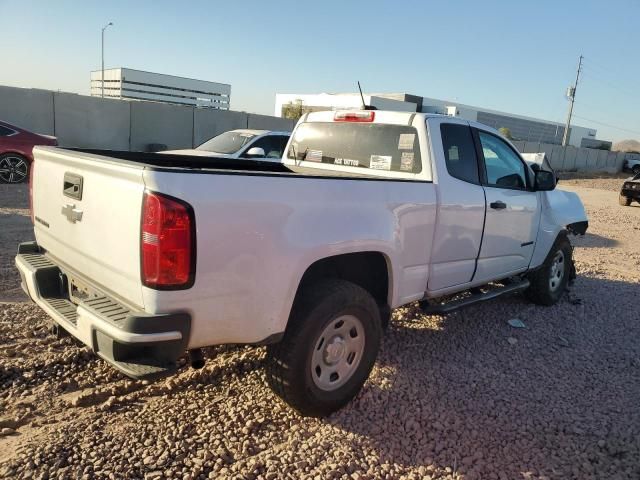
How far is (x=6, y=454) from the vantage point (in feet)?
9.07

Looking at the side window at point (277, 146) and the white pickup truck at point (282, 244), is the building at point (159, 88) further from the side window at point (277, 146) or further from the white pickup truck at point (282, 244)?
the white pickup truck at point (282, 244)

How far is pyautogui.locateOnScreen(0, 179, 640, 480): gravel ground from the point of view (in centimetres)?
286

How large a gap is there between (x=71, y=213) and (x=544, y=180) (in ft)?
13.9

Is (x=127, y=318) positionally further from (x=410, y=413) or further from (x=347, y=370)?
(x=410, y=413)

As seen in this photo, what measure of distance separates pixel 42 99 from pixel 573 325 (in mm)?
20783

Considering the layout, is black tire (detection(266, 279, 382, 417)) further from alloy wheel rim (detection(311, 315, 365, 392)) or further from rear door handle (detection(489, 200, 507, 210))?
rear door handle (detection(489, 200, 507, 210))

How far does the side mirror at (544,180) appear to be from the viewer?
5.21 m

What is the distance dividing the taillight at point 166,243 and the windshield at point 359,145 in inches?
85.9

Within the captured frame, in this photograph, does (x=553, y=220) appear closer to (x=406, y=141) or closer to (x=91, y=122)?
(x=406, y=141)

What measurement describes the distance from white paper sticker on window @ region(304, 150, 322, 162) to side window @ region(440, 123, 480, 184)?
1.15 meters

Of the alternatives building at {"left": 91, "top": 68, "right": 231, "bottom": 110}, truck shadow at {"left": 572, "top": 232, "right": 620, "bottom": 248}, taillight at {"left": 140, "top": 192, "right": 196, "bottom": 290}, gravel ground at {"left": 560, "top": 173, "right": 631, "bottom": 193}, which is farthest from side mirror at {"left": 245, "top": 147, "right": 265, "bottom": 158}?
building at {"left": 91, "top": 68, "right": 231, "bottom": 110}

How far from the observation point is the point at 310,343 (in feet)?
10.1

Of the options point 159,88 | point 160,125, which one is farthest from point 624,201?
point 159,88

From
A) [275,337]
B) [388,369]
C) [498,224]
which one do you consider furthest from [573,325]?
[275,337]
